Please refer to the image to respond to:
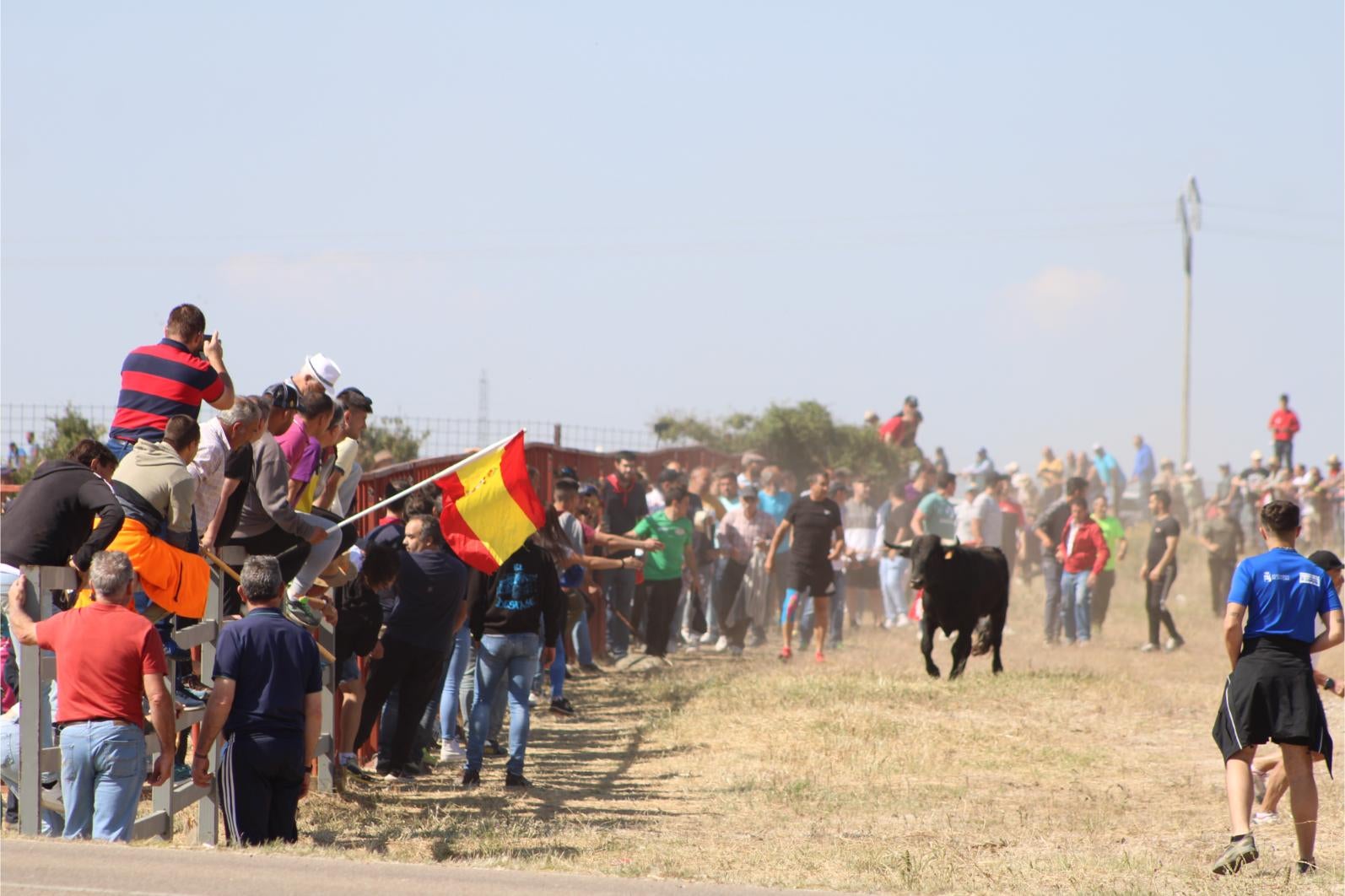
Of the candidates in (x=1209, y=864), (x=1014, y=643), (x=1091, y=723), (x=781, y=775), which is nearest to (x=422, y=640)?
(x=781, y=775)

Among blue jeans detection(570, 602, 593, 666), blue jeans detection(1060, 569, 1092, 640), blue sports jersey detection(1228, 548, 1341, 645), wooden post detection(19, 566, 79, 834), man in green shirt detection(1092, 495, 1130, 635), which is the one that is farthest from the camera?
man in green shirt detection(1092, 495, 1130, 635)

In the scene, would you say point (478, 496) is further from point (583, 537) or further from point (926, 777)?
point (583, 537)

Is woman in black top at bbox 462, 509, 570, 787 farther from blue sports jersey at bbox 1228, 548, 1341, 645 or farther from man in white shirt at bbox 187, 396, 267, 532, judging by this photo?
blue sports jersey at bbox 1228, 548, 1341, 645

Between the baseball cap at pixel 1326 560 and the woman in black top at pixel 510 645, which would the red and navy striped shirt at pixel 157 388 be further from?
the baseball cap at pixel 1326 560

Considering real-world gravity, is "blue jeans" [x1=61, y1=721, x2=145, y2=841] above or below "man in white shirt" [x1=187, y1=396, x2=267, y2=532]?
below

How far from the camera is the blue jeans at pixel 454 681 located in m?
10.6

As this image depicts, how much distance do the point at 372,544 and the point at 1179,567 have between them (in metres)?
23.5

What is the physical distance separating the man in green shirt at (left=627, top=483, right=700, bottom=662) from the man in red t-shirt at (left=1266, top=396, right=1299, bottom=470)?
2052 cm

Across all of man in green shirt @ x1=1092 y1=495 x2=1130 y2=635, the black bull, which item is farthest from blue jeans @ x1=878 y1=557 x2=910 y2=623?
the black bull

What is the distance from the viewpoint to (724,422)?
3325 cm

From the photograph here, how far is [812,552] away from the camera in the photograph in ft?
56.5

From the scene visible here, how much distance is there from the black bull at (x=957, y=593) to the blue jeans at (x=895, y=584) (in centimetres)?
616

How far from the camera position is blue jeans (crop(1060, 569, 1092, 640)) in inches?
777

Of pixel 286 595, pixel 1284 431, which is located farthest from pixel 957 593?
pixel 1284 431
